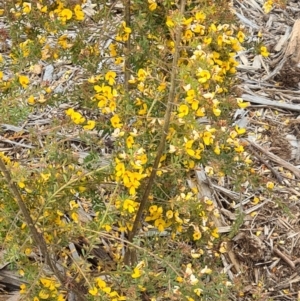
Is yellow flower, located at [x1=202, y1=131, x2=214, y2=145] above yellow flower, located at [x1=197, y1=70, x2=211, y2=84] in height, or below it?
below

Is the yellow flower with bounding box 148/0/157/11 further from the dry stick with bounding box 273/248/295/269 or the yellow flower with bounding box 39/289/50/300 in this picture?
the dry stick with bounding box 273/248/295/269

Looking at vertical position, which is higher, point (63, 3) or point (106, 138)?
point (63, 3)

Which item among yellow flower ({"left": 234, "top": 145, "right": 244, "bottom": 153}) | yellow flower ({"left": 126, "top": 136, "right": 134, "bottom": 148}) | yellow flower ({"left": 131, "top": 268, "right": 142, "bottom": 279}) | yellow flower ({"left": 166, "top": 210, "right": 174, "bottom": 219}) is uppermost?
yellow flower ({"left": 126, "top": 136, "right": 134, "bottom": 148})

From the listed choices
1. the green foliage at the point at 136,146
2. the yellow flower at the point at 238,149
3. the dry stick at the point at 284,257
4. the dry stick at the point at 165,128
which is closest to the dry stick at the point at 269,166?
the dry stick at the point at 284,257

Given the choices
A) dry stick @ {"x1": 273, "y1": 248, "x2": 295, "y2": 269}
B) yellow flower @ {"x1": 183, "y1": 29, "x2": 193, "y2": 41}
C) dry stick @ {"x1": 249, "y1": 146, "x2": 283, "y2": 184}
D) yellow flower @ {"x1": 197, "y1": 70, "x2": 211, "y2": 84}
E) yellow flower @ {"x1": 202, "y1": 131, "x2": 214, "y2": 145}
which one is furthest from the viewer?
dry stick @ {"x1": 249, "y1": 146, "x2": 283, "y2": 184}

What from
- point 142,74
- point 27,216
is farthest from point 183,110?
point 27,216

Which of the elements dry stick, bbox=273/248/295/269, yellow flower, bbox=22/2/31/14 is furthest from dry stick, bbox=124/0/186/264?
dry stick, bbox=273/248/295/269

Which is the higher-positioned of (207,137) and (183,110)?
(183,110)

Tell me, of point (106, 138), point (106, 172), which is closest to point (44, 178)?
point (106, 172)

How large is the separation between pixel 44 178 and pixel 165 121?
388mm

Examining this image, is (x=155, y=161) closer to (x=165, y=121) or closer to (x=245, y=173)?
(x=165, y=121)

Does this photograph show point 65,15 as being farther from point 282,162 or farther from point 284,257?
point 282,162

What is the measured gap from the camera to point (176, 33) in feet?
5.64

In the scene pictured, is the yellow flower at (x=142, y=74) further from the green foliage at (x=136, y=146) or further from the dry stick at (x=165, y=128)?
the dry stick at (x=165, y=128)
